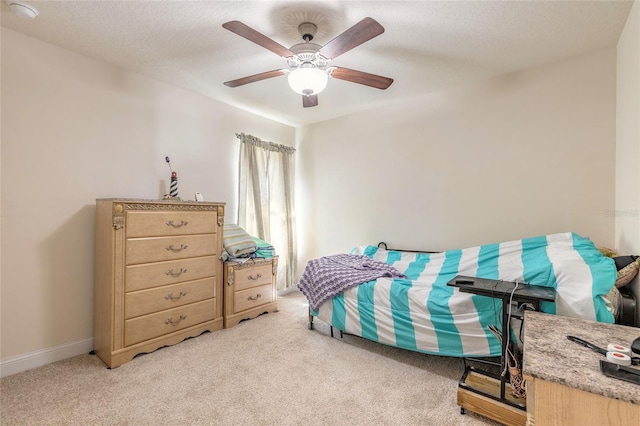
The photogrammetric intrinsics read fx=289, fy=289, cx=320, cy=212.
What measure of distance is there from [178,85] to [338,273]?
260cm

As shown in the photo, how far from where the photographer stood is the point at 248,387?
1974 millimetres

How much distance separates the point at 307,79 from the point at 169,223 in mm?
1710

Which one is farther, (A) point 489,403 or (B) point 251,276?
(B) point 251,276

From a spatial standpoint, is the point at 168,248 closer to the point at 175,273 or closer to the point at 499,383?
the point at 175,273

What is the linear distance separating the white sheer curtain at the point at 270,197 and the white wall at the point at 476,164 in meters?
0.37

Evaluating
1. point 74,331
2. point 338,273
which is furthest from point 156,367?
point 338,273

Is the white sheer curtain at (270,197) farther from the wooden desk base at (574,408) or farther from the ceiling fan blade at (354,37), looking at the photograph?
the wooden desk base at (574,408)

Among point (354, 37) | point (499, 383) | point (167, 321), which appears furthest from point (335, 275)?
point (354, 37)

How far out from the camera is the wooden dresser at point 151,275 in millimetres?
2258

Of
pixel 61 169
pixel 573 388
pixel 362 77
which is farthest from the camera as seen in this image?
pixel 61 169

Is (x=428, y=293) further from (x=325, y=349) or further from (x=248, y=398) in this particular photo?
(x=248, y=398)

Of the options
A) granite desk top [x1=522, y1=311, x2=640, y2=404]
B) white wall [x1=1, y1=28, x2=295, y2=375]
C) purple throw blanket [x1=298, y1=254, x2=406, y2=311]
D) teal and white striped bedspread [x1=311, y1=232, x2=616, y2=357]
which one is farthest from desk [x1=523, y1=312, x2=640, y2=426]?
white wall [x1=1, y1=28, x2=295, y2=375]

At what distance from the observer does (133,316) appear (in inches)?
92.0

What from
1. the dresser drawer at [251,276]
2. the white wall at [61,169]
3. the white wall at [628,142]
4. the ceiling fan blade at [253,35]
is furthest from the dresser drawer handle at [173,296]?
the white wall at [628,142]
